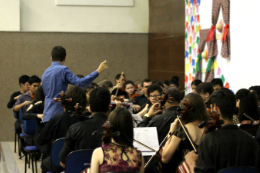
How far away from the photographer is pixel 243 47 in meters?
4.91

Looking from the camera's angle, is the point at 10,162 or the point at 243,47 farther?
the point at 10,162

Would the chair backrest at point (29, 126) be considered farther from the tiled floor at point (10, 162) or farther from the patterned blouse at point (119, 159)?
the patterned blouse at point (119, 159)

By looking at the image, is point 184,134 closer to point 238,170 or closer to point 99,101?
point 238,170

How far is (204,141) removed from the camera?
201 centimetres

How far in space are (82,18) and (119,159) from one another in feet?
23.3

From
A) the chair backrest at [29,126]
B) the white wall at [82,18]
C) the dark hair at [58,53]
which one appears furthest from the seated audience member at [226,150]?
the white wall at [82,18]

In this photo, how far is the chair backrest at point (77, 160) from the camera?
246 cm

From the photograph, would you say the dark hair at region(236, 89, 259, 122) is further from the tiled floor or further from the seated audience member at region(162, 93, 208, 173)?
the tiled floor

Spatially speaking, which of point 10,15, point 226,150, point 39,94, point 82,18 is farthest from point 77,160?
point 82,18

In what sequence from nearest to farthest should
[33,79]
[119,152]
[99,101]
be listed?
[119,152] → [99,101] → [33,79]

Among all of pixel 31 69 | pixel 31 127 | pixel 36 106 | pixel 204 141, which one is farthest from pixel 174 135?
pixel 31 69

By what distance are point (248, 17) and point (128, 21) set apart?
443 centimetres

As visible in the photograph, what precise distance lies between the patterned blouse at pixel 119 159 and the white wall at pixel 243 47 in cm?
300

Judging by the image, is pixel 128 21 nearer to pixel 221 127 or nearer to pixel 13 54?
pixel 13 54
